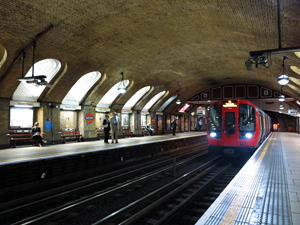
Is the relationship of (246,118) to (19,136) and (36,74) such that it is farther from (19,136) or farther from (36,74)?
(19,136)

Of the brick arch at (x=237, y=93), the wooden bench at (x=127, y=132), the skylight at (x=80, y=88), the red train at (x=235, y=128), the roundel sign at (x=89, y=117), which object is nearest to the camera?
the red train at (x=235, y=128)

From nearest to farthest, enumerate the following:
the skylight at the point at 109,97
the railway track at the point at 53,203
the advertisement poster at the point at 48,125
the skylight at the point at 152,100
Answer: the railway track at the point at 53,203 < the advertisement poster at the point at 48,125 < the skylight at the point at 109,97 < the skylight at the point at 152,100

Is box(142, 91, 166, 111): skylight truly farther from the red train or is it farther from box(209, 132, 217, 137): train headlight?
box(209, 132, 217, 137): train headlight

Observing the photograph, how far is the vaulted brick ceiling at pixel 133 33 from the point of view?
7.62 m

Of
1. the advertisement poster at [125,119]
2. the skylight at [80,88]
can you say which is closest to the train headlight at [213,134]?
the skylight at [80,88]

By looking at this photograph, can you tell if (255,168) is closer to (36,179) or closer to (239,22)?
(239,22)

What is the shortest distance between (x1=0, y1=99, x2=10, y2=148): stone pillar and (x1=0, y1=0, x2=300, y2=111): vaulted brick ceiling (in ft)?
1.37

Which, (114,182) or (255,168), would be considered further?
(114,182)

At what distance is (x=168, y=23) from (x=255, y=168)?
22.4 ft

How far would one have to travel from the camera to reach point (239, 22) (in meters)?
8.65

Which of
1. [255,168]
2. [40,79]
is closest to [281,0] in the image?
[255,168]

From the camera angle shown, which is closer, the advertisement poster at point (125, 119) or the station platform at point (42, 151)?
the station platform at point (42, 151)

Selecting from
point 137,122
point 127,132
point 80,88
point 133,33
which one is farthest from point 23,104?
point 137,122

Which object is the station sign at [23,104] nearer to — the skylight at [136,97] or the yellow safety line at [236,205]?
the skylight at [136,97]
